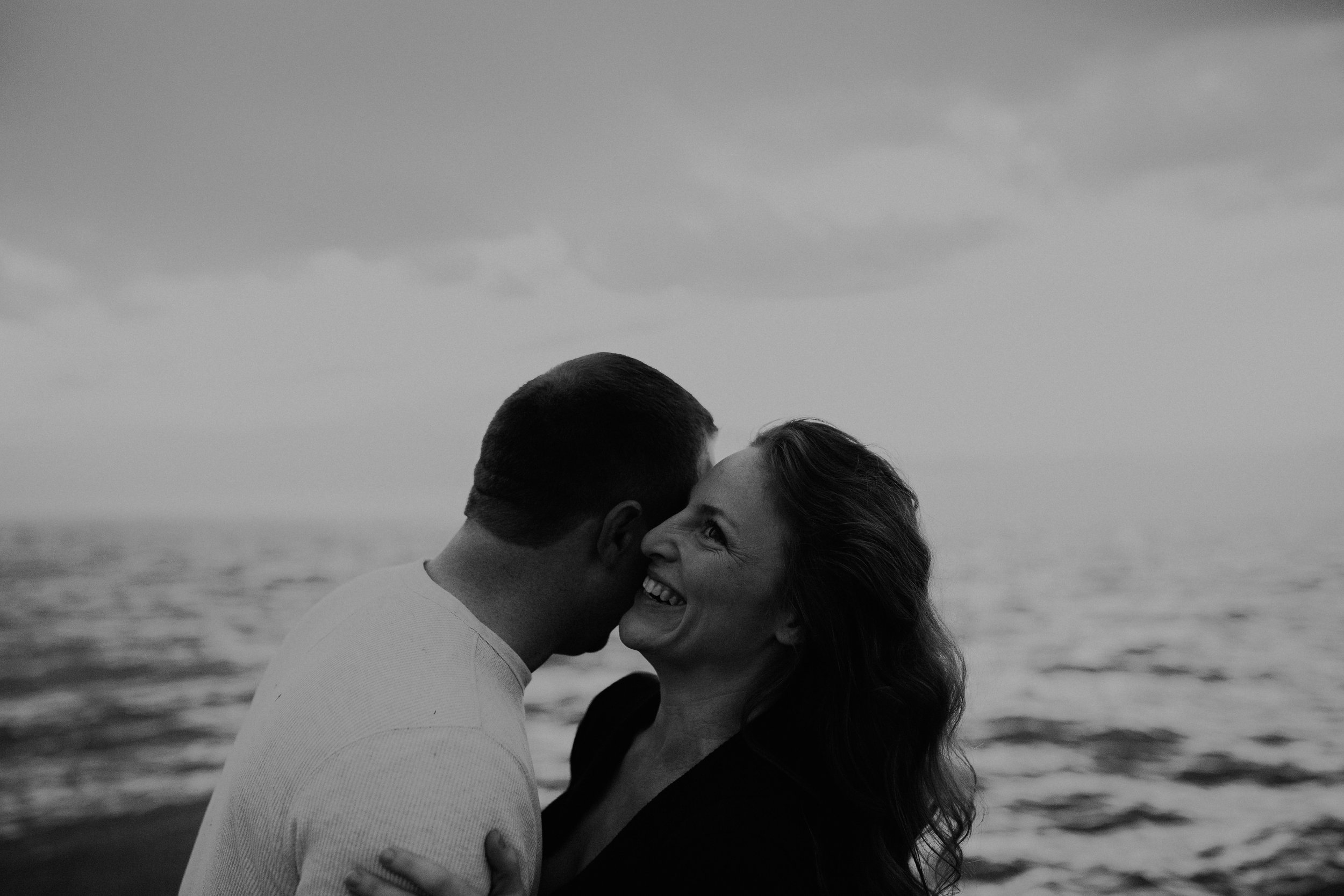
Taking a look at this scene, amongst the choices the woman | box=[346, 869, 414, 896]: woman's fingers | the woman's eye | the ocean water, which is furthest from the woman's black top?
the ocean water

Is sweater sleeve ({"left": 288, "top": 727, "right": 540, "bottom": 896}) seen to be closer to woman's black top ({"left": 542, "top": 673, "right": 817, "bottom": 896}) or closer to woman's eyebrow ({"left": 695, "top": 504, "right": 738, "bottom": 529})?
woman's black top ({"left": 542, "top": 673, "right": 817, "bottom": 896})

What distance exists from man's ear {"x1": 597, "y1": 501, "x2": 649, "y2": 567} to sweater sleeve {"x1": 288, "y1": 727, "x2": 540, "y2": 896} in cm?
93

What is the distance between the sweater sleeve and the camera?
6.38 feet

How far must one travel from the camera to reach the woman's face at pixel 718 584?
115 inches

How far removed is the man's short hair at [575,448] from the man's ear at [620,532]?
3cm

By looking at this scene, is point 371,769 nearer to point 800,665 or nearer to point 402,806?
point 402,806

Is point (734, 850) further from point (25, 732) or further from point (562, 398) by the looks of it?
point (25, 732)

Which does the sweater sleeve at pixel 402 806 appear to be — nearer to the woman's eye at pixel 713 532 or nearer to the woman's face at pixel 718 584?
the woman's face at pixel 718 584

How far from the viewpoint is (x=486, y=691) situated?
7.48 feet

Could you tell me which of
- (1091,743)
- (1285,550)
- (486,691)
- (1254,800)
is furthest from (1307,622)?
(1285,550)

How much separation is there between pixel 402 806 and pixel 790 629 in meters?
1.38

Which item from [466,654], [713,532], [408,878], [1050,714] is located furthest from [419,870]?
[1050,714]

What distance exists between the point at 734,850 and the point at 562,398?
132 centimetres

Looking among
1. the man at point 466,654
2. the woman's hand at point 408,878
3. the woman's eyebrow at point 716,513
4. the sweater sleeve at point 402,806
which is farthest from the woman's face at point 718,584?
the woman's hand at point 408,878
